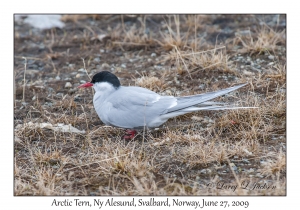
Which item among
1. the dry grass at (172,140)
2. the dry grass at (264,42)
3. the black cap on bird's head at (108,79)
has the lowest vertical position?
the dry grass at (172,140)

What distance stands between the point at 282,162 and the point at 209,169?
49cm

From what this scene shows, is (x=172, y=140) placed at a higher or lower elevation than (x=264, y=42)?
lower

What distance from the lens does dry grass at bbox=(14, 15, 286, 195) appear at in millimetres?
3221

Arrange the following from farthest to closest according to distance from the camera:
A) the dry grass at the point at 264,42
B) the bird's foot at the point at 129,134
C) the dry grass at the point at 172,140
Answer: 1. the dry grass at the point at 264,42
2. the bird's foot at the point at 129,134
3. the dry grass at the point at 172,140

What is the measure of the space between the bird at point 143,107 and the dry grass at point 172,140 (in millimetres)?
115

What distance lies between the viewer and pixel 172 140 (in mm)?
3740

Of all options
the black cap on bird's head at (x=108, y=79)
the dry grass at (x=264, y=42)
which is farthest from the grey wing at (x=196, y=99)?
the dry grass at (x=264, y=42)

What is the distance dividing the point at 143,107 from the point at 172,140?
382 mm

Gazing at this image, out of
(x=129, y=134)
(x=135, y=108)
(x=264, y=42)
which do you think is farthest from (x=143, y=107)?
(x=264, y=42)

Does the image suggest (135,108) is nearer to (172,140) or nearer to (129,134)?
(129,134)

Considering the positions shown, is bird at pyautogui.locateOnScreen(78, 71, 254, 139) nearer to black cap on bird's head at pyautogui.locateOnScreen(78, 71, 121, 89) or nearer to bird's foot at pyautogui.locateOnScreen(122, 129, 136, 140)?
bird's foot at pyautogui.locateOnScreen(122, 129, 136, 140)

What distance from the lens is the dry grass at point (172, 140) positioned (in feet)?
10.6

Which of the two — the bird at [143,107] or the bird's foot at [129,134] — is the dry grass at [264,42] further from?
the bird's foot at [129,134]

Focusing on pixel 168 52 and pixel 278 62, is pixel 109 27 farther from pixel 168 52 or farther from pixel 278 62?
pixel 278 62
